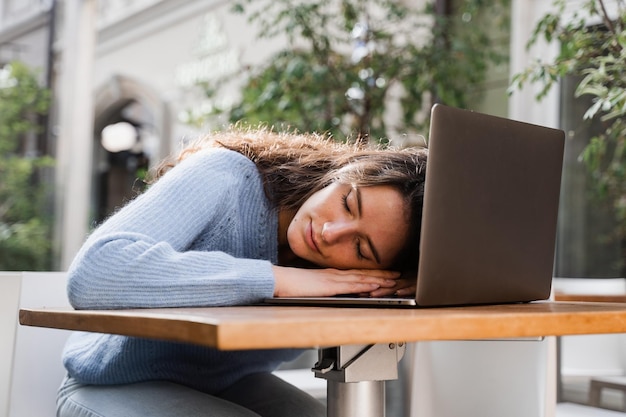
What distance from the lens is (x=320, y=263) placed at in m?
1.49

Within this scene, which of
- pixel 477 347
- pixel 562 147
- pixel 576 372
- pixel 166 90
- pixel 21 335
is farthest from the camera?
pixel 166 90

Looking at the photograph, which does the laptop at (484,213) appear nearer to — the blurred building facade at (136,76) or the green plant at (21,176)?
the blurred building facade at (136,76)

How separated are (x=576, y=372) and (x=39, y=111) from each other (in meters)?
4.27

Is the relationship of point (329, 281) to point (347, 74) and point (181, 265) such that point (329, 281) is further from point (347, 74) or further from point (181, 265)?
point (347, 74)

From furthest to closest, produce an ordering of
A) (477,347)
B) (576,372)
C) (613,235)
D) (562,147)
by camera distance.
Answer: (613,235), (576,372), (477,347), (562,147)

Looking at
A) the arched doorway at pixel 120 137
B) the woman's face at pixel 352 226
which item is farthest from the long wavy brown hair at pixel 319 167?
the arched doorway at pixel 120 137

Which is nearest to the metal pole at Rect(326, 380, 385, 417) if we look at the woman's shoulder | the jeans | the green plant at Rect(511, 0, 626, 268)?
the jeans

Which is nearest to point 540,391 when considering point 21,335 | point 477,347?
point 477,347

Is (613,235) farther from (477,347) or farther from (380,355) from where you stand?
(380,355)

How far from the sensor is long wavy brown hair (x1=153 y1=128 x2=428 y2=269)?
1.48m

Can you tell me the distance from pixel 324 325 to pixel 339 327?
17 millimetres

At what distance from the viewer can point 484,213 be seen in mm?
1267

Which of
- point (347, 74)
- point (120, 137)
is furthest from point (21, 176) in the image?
point (120, 137)

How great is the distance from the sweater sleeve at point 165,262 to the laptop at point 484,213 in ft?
0.28
